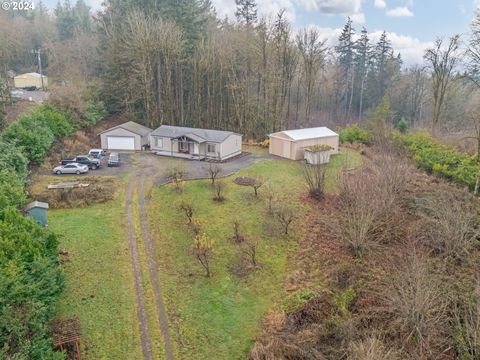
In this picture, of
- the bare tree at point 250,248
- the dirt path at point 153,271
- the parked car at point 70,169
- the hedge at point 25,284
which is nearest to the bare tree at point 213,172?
the dirt path at point 153,271

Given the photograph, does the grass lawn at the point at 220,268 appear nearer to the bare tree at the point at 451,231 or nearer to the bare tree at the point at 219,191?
the bare tree at the point at 219,191

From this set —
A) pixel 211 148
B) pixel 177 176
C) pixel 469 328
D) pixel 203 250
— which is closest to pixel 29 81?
pixel 211 148

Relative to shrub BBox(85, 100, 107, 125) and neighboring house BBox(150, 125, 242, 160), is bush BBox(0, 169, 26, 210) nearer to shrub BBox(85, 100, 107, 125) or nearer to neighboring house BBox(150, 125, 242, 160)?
neighboring house BBox(150, 125, 242, 160)

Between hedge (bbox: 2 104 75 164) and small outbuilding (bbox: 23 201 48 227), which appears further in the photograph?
hedge (bbox: 2 104 75 164)

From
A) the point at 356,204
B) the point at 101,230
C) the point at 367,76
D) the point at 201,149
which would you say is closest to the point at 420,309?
the point at 356,204

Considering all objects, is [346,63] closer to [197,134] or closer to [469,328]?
[197,134]

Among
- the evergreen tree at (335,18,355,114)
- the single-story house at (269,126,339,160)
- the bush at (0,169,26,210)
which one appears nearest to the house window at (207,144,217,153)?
the single-story house at (269,126,339,160)
